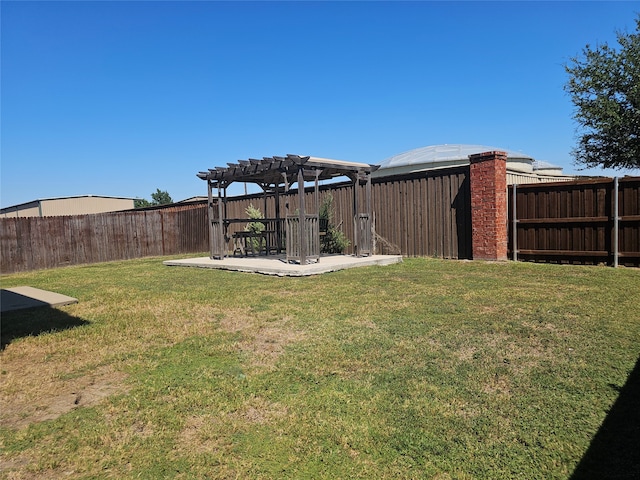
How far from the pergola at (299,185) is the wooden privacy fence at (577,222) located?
3.65 meters

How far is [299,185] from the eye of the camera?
31.3 feet

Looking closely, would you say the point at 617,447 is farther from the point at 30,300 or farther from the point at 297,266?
the point at 30,300

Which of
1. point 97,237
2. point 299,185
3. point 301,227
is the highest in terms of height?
point 299,185

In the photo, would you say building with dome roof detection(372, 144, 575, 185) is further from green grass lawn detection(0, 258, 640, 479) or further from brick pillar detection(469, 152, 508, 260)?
green grass lawn detection(0, 258, 640, 479)

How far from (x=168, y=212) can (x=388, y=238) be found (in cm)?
1027

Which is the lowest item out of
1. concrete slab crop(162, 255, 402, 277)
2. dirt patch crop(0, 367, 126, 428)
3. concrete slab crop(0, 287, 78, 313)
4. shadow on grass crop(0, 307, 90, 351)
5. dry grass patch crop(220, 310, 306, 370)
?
dirt patch crop(0, 367, 126, 428)

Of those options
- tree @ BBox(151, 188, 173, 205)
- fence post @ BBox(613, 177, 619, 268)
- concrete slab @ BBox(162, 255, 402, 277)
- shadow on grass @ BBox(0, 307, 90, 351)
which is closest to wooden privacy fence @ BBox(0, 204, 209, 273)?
concrete slab @ BBox(162, 255, 402, 277)

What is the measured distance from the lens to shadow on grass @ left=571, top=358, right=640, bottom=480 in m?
2.03

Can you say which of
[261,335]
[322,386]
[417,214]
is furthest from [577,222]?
[322,386]

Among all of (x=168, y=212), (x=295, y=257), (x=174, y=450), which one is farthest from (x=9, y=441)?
(x=168, y=212)

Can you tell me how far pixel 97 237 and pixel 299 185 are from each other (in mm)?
10004

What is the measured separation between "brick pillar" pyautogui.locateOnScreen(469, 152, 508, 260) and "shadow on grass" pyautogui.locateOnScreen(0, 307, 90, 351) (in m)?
8.23

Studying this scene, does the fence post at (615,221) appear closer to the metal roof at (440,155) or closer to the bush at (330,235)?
the bush at (330,235)

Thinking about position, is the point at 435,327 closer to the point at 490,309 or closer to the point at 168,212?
the point at 490,309
